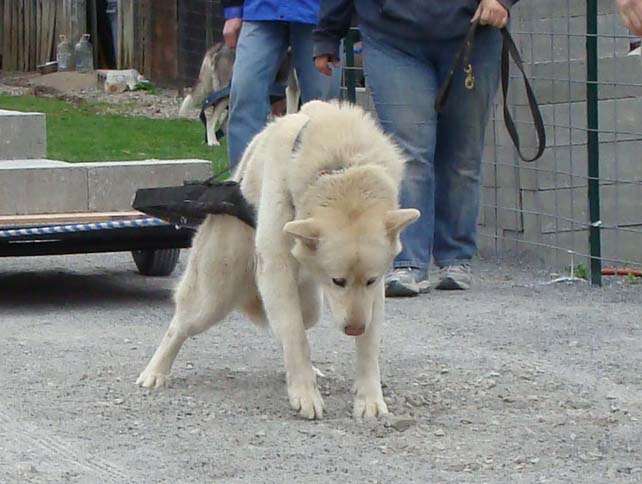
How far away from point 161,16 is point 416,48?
1460cm

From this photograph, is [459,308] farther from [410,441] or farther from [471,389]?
[410,441]

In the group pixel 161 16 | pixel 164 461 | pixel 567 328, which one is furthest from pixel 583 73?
pixel 161 16

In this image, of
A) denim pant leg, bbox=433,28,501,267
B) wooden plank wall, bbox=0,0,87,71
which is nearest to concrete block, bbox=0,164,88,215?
denim pant leg, bbox=433,28,501,267

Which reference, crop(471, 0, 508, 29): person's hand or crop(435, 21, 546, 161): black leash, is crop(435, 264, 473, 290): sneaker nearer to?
crop(435, 21, 546, 161): black leash

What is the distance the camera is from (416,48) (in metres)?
7.13

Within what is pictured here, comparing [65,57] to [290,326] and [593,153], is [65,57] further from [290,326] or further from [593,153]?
[290,326]

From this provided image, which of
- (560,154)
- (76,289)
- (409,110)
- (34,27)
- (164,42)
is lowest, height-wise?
(76,289)

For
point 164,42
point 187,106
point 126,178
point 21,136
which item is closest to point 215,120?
point 187,106

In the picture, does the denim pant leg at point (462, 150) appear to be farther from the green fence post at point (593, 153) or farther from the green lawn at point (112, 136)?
the green lawn at point (112, 136)

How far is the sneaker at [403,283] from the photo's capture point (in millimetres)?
7277

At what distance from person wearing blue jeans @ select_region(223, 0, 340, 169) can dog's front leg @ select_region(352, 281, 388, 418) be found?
8.80 ft

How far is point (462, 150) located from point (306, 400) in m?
2.86

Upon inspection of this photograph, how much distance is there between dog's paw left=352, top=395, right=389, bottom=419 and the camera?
4.87 meters

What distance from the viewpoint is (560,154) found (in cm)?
902
